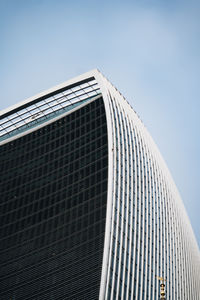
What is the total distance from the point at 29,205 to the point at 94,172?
13.0m

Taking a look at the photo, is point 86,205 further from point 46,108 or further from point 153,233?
point 46,108

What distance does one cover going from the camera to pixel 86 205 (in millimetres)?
102875

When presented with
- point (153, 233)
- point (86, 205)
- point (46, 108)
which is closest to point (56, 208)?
point (86, 205)

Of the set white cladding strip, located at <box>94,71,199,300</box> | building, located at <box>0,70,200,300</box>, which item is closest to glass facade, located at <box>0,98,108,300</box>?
building, located at <box>0,70,200,300</box>

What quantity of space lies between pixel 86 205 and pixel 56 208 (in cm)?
682

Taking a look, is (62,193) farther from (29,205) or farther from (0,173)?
(0,173)

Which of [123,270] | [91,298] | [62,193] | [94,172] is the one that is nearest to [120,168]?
[94,172]

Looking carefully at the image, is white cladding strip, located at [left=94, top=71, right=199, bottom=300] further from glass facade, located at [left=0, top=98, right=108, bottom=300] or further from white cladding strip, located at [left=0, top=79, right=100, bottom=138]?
white cladding strip, located at [left=0, top=79, right=100, bottom=138]

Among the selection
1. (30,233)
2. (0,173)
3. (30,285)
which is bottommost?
(30,285)

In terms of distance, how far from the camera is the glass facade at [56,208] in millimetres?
94812

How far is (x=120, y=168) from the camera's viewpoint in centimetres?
10556

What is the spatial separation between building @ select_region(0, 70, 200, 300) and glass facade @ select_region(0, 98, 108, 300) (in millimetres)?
189

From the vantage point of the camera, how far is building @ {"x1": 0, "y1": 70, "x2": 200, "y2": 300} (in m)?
94.2

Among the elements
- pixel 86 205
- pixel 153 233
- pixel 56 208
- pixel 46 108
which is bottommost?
pixel 153 233
